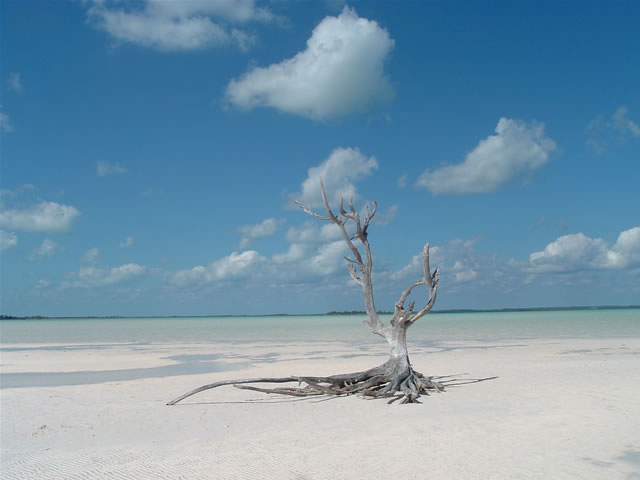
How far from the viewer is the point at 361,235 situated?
1156 cm

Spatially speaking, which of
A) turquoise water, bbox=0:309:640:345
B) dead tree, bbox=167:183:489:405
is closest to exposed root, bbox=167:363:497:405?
dead tree, bbox=167:183:489:405

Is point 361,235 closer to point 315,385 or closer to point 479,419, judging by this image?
point 315,385

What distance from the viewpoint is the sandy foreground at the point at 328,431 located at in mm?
5820

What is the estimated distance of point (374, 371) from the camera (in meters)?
10.8

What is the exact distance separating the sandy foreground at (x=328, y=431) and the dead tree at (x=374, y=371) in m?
0.33

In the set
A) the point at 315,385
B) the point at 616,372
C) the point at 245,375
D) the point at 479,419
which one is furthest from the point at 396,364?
the point at 616,372

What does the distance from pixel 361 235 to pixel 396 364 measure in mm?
2874

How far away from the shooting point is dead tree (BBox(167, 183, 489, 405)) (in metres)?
10.3

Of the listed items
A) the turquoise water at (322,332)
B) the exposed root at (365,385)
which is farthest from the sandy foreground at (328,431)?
the turquoise water at (322,332)

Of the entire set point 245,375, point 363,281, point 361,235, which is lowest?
point 245,375

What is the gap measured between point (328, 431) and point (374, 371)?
3.40m

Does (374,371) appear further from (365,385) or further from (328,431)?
(328,431)

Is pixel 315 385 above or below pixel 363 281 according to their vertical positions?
below

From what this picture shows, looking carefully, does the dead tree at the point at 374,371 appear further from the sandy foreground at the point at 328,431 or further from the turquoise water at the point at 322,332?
the turquoise water at the point at 322,332
